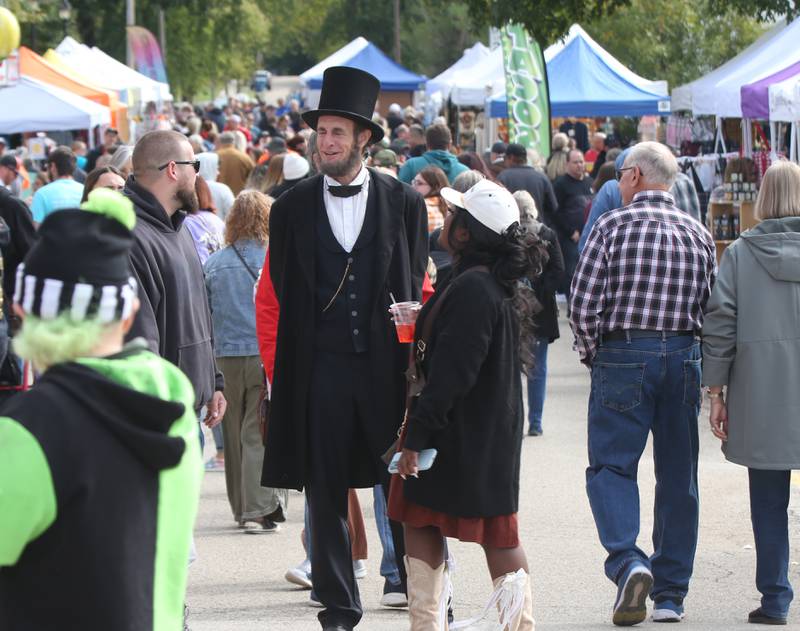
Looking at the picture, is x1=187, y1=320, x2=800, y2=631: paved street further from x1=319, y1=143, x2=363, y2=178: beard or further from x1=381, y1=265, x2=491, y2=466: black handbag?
x1=319, y1=143, x2=363, y2=178: beard

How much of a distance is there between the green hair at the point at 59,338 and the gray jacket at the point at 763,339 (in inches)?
145

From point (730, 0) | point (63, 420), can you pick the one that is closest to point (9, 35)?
point (730, 0)

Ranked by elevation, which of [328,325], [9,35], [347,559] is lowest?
[347,559]

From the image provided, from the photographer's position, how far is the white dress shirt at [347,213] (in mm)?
5500

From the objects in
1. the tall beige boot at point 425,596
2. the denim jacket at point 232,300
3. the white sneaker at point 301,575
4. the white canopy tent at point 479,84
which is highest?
the white canopy tent at point 479,84

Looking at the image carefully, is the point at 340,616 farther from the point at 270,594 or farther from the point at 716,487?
the point at 716,487

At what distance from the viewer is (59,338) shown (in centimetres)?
270

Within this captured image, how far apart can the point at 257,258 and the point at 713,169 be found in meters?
11.4

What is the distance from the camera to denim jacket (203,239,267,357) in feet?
26.3

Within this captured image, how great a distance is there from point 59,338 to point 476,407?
96.7 inches

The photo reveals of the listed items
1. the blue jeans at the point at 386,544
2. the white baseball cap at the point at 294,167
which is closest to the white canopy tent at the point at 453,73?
the white baseball cap at the point at 294,167

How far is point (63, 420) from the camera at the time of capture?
2.64 m

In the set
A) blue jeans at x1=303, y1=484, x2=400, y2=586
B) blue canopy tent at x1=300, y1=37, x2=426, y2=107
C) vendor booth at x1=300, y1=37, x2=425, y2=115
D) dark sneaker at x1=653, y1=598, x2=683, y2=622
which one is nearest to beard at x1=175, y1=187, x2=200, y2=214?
blue jeans at x1=303, y1=484, x2=400, y2=586

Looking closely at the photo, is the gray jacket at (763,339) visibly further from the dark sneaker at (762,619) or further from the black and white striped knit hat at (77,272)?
the black and white striped knit hat at (77,272)
